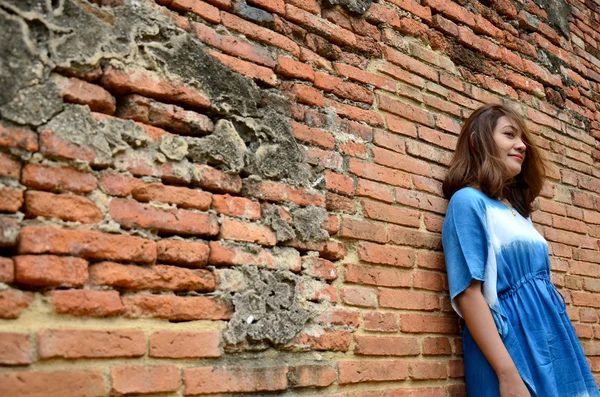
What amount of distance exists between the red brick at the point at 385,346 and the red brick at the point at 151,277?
2.18 ft

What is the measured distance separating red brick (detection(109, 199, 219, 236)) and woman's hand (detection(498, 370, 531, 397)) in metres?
1.24

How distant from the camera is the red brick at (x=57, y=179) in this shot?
5.80 feet

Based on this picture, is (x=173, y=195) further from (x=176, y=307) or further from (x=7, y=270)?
(x=7, y=270)

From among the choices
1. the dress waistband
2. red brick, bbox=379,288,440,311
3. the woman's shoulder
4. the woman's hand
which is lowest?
the woman's hand

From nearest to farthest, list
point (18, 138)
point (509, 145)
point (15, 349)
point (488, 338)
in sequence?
point (15, 349) < point (18, 138) < point (488, 338) < point (509, 145)

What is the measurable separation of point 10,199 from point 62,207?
137 millimetres

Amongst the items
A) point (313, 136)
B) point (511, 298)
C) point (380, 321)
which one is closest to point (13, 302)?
point (313, 136)

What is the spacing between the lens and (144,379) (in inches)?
72.1

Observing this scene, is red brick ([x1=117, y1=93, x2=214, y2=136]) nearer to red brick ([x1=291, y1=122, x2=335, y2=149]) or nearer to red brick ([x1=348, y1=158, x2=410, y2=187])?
red brick ([x1=291, y1=122, x2=335, y2=149])

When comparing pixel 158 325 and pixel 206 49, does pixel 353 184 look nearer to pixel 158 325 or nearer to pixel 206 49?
pixel 206 49

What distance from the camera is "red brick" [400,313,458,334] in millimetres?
2594

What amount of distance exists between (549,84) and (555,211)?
0.76 meters

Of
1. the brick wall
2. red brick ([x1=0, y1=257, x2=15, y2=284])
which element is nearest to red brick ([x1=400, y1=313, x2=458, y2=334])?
the brick wall

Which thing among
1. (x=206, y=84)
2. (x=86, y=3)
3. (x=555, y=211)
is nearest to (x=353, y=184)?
(x=206, y=84)
